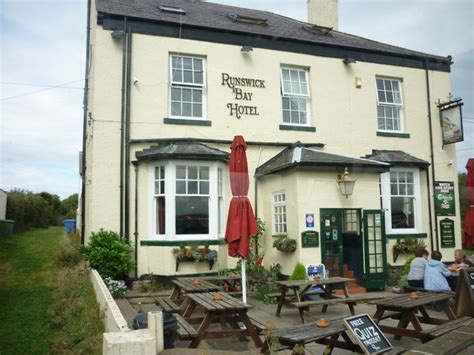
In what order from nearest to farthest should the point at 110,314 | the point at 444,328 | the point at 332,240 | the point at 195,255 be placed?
the point at 444,328 → the point at 110,314 → the point at 195,255 → the point at 332,240

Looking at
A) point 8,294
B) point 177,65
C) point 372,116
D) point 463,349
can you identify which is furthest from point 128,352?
point 372,116

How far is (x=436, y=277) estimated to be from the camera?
8.20m

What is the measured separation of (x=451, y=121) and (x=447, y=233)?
3546mm

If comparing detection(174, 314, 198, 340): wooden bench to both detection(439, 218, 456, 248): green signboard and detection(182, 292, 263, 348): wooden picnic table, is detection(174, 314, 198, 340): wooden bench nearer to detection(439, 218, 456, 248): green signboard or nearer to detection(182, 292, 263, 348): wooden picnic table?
detection(182, 292, 263, 348): wooden picnic table

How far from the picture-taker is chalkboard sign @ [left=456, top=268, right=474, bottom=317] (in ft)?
21.0

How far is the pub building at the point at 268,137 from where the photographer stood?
11039 millimetres

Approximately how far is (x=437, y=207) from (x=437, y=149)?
2.00m

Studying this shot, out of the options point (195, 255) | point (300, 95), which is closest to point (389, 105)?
point (300, 95)

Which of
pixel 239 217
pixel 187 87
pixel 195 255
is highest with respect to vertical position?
pixel 187 87

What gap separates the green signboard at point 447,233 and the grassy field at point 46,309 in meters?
10.5

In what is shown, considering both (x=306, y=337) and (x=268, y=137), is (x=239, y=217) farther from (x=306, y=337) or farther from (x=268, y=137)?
(x=268, y=137)

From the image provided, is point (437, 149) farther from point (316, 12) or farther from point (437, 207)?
point (316, 12)

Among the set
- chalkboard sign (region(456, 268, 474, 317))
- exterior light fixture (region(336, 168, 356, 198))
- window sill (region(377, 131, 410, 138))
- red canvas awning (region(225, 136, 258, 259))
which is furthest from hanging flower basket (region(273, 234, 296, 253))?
window sill (region(377, 131, 410, 138))

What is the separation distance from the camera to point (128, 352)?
4012mm
